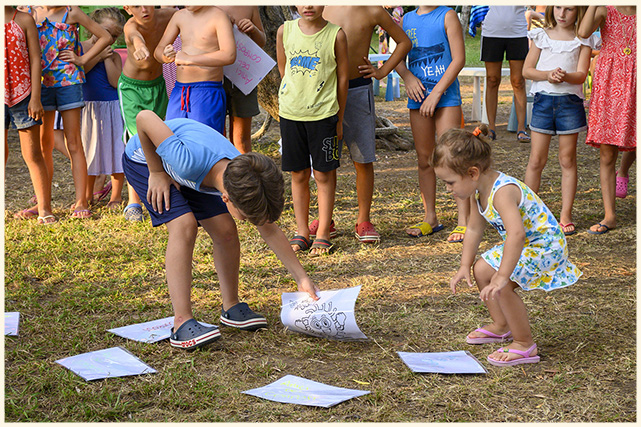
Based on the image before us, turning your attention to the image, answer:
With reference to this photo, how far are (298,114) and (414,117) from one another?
82cm

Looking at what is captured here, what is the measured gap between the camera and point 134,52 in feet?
16.0

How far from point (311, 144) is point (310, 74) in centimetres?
41

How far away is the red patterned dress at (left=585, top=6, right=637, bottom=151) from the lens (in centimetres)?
441

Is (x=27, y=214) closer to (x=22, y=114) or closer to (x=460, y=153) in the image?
(x=22, y=114)

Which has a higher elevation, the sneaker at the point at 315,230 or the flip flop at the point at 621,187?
the flip flop at the point at 621,187

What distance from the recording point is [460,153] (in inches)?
106

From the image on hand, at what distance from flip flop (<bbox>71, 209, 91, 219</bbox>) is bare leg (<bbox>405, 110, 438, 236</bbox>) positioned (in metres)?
2.32

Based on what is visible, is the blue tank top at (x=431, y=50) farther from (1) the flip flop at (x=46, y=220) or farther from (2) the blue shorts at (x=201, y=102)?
(1) the flip flop at (x=46, y=220)

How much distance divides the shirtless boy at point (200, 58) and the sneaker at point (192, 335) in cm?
197

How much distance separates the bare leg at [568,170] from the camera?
4.55 meters

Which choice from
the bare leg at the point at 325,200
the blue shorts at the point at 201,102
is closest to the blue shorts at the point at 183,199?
the bare leg at the point at 325,200

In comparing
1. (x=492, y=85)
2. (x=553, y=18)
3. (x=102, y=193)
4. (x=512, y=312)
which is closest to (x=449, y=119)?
(x=553, y=18)

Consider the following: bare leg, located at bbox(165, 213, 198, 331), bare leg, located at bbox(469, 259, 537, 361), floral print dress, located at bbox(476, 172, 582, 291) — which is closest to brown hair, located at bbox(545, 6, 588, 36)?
floral print dress, located at bbox(476, 172, 582, 291)

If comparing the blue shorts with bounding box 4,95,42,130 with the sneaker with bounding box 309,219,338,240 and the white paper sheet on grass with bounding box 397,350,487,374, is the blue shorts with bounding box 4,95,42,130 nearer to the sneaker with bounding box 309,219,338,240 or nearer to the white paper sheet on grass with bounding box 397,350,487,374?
the sneaker with bounding box 309,219,338,240
